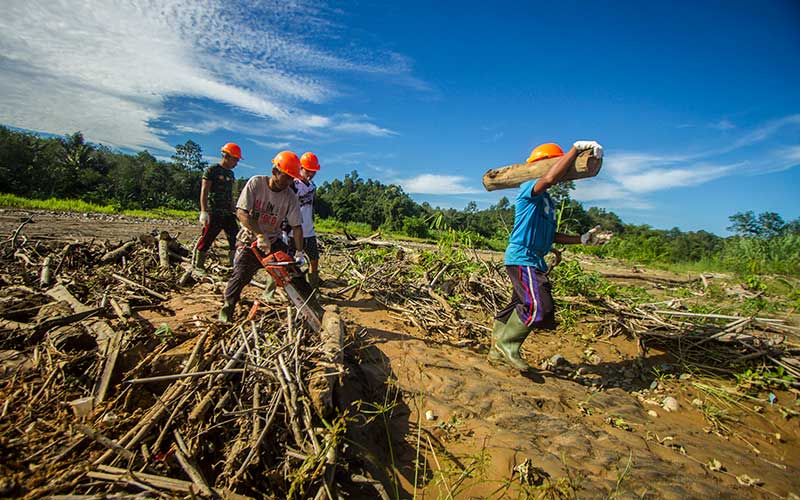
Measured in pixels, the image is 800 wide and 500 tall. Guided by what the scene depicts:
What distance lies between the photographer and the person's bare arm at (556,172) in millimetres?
2740

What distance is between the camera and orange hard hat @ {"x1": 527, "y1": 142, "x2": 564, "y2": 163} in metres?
3.16

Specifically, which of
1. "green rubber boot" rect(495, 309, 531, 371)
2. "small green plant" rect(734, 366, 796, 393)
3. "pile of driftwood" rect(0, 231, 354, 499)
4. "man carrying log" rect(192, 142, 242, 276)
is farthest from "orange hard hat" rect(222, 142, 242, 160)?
"small green plant" rect(734, 366, 796, 393)

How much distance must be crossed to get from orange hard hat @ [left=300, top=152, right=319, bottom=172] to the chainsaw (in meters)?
1.50

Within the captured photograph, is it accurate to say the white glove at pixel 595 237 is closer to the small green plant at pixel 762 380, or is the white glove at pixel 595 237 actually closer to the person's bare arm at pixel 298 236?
the small green plant at pixel 762 380

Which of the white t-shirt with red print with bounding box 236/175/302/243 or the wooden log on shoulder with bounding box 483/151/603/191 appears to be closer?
the wooden log on shoulder with bounding box 483/151/603/191

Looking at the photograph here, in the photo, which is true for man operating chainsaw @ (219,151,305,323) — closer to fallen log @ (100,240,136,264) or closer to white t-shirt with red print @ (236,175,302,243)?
white t-shirt with red print @ (236,175,302,243)

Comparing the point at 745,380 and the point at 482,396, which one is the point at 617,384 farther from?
the point at 482,396

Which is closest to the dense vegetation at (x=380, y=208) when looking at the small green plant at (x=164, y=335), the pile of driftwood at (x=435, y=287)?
the pile of driftwood at (x=435, y=287)

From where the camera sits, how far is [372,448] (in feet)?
7.18

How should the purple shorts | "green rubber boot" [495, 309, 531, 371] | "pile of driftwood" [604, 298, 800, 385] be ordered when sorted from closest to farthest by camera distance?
1. the purple shorts
2. "green rubber boot" [495, 309, 531, 371]
3. "pile of driftwood" [604, 298, 800, 385]

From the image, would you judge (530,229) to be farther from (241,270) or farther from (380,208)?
(380,208)

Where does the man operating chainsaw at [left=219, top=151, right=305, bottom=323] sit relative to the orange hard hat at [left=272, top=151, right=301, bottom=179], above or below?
below

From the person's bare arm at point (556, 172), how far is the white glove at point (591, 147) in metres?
0.04

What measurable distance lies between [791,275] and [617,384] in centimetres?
1203
